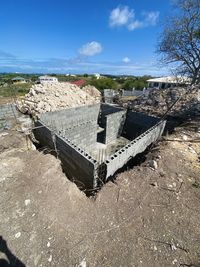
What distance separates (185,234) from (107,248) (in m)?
1.04

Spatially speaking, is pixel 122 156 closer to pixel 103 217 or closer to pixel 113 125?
pixel 103 217

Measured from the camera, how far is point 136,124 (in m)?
6.34

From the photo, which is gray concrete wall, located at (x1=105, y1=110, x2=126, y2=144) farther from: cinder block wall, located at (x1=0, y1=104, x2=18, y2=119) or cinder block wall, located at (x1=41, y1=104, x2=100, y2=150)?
cinder block wall, located at (x1=0, y1=104, x2=18, y2=119)

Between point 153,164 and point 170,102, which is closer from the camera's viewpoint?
point 153,164

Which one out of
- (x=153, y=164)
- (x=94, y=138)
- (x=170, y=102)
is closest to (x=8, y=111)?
(x=94, y=138)

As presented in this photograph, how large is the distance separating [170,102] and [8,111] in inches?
288

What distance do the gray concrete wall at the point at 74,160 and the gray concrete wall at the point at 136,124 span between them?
343 cm

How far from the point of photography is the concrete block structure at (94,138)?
9.87ft

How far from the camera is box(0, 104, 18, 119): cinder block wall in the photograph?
196 inches

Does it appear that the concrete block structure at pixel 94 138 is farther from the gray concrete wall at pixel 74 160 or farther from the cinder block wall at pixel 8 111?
the cinder block wall at pixel 8 111

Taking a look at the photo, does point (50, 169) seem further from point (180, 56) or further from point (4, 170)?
point (180, 56)

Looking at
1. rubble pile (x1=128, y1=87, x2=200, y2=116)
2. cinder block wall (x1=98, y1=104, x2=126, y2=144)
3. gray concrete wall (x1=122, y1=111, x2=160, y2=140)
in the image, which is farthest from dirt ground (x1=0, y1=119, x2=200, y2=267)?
rubble pile (x1=128, y1=87, x2=200, y2=116)

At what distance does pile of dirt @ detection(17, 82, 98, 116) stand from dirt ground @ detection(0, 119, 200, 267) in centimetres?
303

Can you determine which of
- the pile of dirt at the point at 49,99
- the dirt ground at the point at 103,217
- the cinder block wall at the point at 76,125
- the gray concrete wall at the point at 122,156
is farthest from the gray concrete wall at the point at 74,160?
the pile of dirt at the point at 49,99
